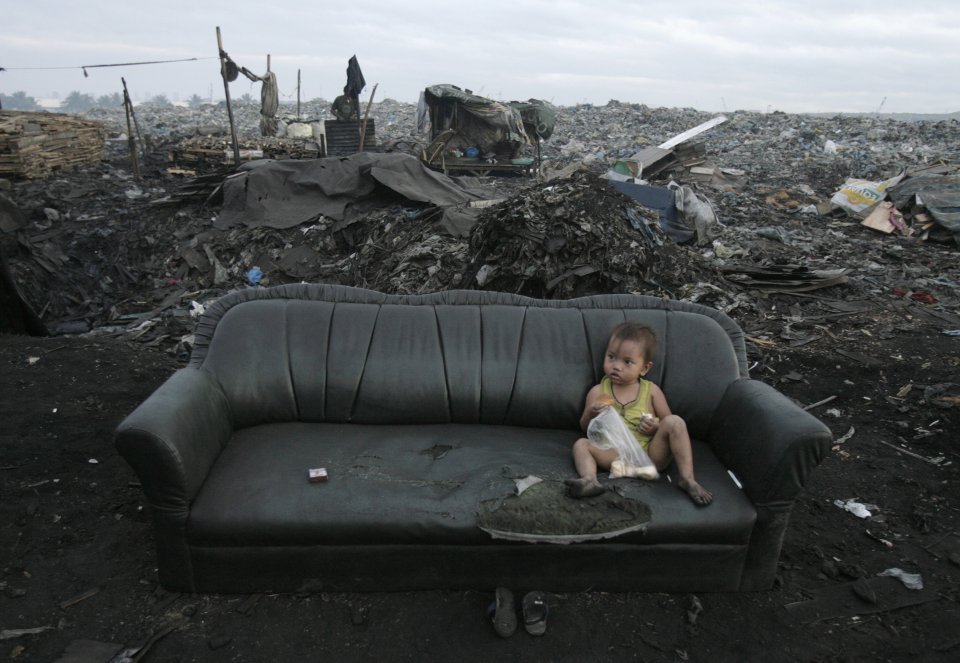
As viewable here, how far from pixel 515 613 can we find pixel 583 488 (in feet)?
2.00

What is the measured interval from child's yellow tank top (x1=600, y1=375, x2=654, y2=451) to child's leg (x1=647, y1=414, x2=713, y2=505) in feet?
0.20

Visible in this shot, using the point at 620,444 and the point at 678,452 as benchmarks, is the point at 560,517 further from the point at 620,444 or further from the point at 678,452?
the point at 678,452

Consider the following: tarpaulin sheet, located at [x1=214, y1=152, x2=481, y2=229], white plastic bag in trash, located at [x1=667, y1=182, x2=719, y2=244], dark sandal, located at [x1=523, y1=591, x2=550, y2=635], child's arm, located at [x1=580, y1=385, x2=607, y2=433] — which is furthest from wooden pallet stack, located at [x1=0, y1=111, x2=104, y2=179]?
dark sandal, located at [x1=523, y1=591, x2=550, y2=635]

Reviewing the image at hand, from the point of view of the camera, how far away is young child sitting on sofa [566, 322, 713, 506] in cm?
278

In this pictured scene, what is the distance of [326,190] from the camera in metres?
8.84

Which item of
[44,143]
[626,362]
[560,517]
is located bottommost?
[560,517]

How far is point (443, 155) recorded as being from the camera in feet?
44.4

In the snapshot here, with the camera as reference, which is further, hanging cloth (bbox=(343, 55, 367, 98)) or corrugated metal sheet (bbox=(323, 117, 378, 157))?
corrugated metal sheet (bbox=(323, 117, 378, 157))

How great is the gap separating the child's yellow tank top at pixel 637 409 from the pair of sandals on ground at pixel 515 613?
0.87 m

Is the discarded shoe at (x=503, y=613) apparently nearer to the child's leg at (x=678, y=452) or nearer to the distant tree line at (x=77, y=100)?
the child's leg at (x=678, y=452)

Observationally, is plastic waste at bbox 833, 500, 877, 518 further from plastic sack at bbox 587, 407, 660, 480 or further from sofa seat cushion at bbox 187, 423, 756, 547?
plastic sack at bbox 587, 407, 660, 480

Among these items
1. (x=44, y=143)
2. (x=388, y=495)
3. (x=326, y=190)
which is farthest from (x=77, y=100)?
(x=388, y=495)

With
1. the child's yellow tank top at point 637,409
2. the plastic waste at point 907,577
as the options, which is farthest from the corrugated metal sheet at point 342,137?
the plastic waste at point 907,577

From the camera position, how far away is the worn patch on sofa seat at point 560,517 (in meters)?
2.49
